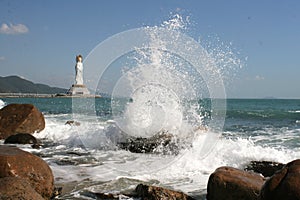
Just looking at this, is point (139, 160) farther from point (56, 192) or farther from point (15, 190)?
point (15, 190)

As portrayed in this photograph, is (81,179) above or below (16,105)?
below

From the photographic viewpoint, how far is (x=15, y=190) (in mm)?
3980

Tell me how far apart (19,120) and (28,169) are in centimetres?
866

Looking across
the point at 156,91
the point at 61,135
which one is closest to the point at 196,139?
the point at 156,91

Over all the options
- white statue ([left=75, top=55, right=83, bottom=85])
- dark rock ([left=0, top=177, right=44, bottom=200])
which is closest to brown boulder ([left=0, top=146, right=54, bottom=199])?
dark rock ([left=0, top=177, right=44, bottom=200])

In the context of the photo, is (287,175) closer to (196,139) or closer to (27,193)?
(27,193)

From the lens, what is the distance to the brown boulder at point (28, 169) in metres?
5.09

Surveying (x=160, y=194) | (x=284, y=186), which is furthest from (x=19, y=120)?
(x=284, y=186)

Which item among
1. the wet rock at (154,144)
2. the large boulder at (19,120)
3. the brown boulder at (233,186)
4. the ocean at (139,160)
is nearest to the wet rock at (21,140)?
the ocean at (139,160)

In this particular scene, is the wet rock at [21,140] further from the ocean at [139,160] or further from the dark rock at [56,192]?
the dark rock at [56,192]

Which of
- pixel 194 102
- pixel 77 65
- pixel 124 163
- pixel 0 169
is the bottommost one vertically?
pixel 124 163

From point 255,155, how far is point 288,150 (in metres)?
1.96

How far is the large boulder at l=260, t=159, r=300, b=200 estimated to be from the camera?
11.7ft

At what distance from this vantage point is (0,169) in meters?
Result: 5.05
